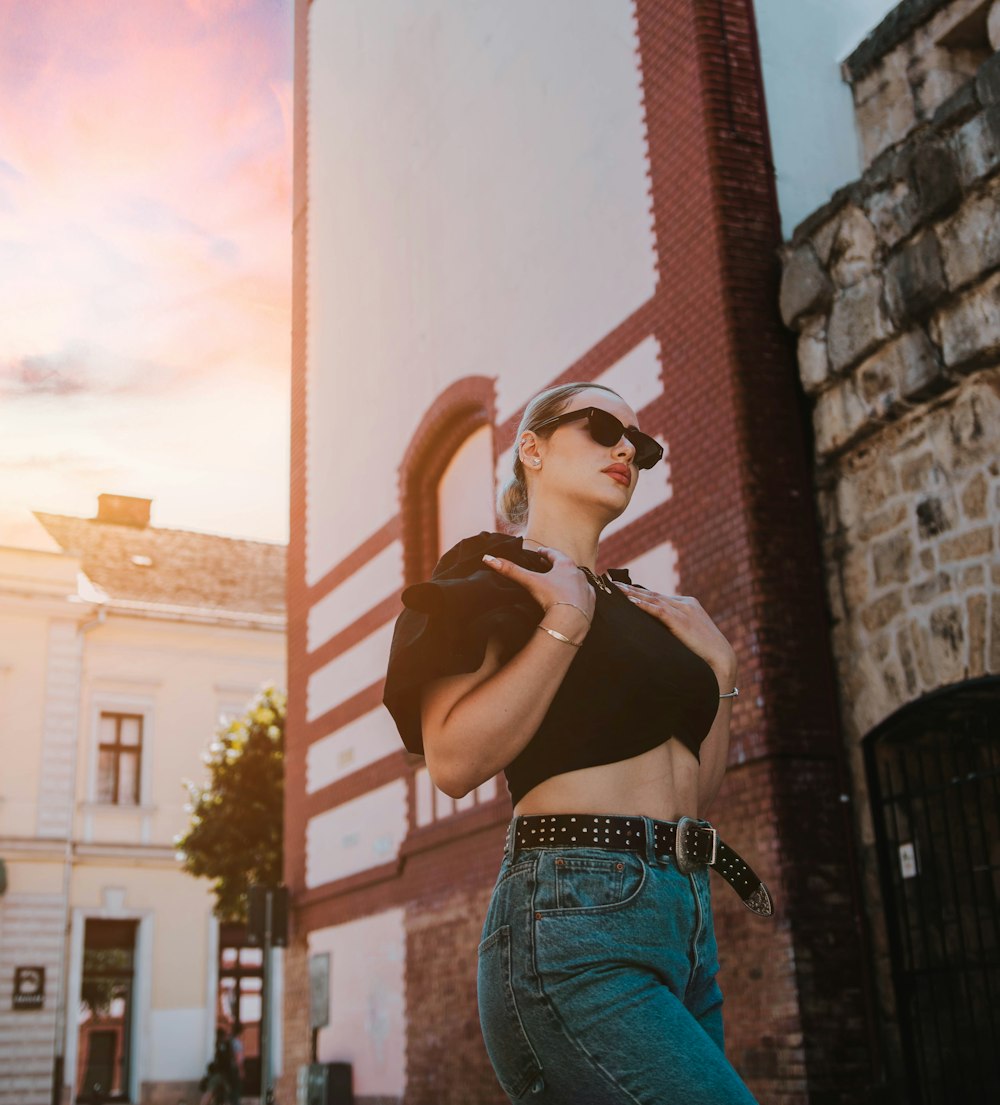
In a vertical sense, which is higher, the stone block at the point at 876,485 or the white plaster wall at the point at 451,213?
the white plaster wall at the point at 451,213

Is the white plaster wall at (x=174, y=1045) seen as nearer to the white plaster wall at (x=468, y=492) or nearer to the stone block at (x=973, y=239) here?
the white plaster wall at (x=468, y=492)

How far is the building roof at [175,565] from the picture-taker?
30.0 meters

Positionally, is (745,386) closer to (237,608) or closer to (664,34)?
(664,34)

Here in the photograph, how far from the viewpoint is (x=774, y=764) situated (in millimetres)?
8195

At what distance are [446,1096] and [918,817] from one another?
18.0 feet

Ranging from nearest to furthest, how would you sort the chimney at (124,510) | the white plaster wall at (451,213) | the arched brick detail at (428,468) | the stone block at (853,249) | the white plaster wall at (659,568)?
the stone block at (853,249), the white plaster wall at (659,568), the white plaster wall at (451,213), the arched brick detail at (428,468), the chimney at (124,510)

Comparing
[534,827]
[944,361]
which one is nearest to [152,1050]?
[944,361]

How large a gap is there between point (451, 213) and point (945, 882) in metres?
8.38

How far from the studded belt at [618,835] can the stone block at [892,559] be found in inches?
242

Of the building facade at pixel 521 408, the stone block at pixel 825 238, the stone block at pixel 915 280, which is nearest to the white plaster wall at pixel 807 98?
the building facade at pixel 521 408

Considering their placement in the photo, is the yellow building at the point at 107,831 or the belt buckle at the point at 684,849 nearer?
the belt buckle at the point at 684,849

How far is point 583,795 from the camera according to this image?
2266mm

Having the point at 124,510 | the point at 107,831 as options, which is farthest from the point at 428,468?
the point at 124,510

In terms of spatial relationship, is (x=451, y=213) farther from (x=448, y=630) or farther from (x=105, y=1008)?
(x=105, y=1008)
